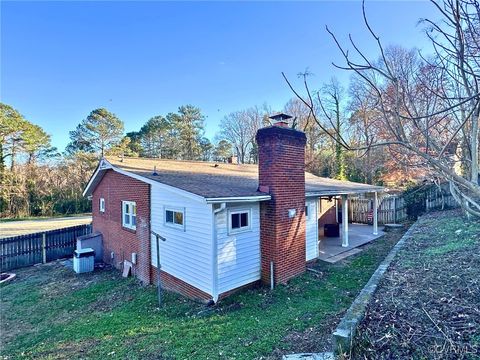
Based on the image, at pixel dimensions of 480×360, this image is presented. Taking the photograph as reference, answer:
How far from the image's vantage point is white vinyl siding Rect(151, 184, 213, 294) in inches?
260

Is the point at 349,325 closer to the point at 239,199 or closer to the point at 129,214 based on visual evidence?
the point at 239,199

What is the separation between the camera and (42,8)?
357 inches

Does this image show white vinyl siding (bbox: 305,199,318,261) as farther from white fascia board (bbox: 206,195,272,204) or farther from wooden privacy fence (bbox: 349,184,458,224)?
wooden privacy fence (bbox: 349,184,458,224)

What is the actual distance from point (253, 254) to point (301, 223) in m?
1.84

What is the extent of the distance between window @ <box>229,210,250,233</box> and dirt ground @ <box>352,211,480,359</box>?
3440mm

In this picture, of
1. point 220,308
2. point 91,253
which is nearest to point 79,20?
point 91,253

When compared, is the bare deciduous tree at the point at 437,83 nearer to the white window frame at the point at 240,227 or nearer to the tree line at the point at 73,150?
the white window frame at the point at 240,227

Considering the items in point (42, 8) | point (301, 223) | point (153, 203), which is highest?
point (42, 8)

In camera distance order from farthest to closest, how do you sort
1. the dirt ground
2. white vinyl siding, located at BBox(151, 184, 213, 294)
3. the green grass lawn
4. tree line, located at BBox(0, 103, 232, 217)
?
tree line, located at BBox(0, 103, 232, 217)
white vinyl siding, located at BBox(151, 184, 213, 294)
the green grass lawn
the dirt ground

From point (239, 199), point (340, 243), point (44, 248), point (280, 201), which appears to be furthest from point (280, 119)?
point (44, 248)

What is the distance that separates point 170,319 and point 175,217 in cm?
263

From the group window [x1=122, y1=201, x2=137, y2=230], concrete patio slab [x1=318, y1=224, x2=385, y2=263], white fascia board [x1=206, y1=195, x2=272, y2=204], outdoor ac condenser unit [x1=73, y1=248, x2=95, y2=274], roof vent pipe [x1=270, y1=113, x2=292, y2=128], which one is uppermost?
roof vent pipe [x1=270, y1=113, x2=292, y2=128]

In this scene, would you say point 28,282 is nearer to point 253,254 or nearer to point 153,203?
point 153,203

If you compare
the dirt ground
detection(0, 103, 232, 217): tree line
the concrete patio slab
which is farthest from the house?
detection(0, 103, 232, 217): tree line
